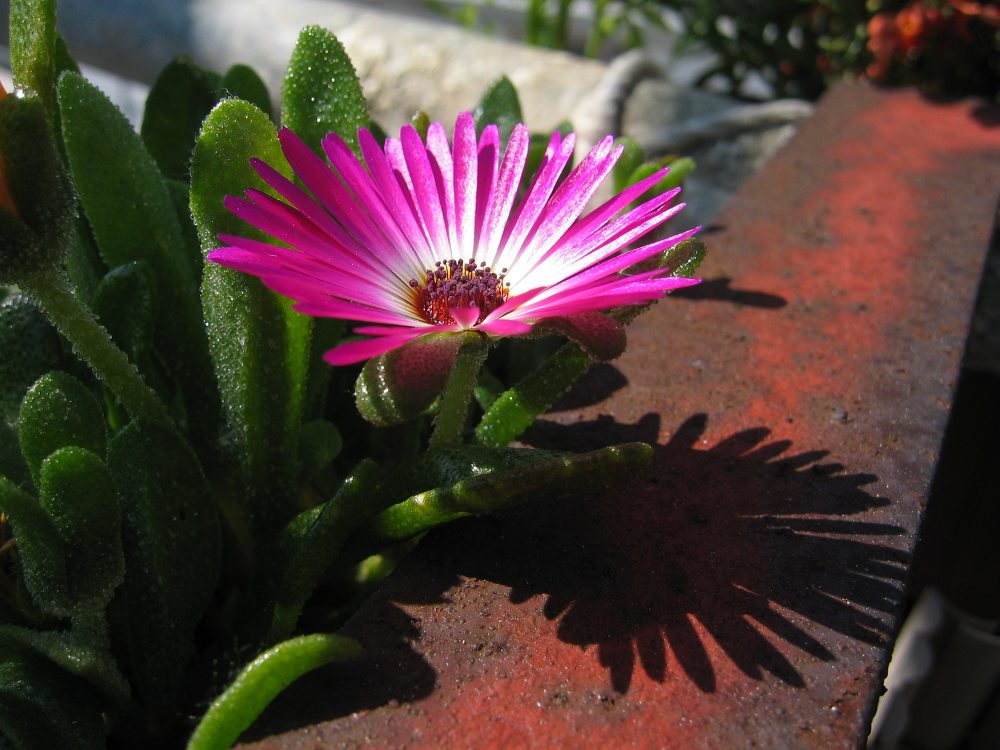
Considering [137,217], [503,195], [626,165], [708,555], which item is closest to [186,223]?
[137,217]

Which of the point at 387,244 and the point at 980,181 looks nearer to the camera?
the point at 387,244

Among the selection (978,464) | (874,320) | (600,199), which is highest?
(874,320)

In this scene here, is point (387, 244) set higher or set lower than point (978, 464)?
higher

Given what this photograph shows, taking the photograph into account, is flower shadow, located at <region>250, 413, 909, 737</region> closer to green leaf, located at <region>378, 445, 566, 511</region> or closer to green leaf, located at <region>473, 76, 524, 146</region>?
green leaf, located at <region>378, 445, 566, 511</region>

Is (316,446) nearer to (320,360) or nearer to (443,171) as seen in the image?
(320,360)

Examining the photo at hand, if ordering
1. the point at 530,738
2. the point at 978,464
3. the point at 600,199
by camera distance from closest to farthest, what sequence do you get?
1. the point at 530,738
2. the point at 600,199
3. the point at 978,464

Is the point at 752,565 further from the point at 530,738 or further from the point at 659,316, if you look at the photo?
the point at 659,316

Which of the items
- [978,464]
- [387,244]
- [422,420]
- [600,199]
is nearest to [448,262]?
[387,244]
